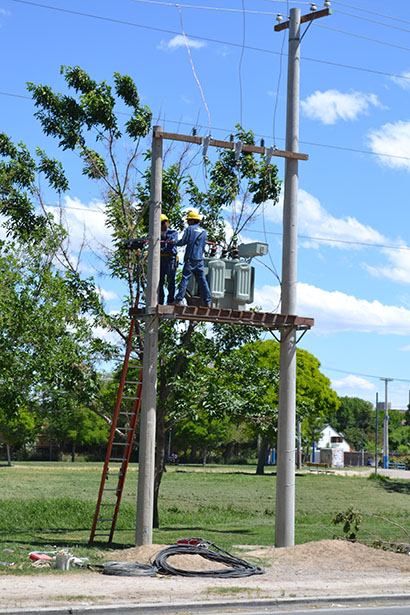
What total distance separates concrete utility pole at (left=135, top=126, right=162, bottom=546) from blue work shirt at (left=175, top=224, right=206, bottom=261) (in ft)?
1.93

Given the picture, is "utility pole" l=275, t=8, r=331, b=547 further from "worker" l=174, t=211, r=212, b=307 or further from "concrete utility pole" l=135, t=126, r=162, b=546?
"concrete utility pole" l=135, t=126, r=162, b=546

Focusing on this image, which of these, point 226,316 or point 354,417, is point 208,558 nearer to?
point 226,316

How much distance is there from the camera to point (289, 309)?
18.9 m

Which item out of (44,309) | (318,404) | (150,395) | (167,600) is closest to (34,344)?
(44,309)

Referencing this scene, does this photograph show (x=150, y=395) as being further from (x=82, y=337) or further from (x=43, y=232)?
(x=43, y=232)

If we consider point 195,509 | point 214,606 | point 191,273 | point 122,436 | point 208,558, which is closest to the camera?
point 214,606

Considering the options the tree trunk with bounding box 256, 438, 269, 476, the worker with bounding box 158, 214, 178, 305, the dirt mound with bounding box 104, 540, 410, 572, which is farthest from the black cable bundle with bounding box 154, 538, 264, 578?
the tree trunk with bounding box 256, 438, 269, 476

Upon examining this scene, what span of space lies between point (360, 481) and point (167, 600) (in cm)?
4833

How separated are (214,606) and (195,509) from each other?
23.5 metres

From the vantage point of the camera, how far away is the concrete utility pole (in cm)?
1727

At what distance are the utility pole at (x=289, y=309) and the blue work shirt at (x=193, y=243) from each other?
78.3 inches

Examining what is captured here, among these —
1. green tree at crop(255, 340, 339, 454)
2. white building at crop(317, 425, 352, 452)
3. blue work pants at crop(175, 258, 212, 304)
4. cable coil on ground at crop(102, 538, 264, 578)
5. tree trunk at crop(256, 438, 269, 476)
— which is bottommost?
cable coil on ground at crop(102, 538, 264, 578)

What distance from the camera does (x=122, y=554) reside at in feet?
52.5

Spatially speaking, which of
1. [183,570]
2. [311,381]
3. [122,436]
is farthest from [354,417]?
[183,570]
